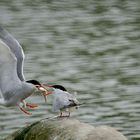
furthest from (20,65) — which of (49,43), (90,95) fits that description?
(49,43)

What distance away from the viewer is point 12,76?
921 centimetres

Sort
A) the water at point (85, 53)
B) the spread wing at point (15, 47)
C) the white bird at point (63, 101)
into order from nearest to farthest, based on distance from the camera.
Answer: the white bird at point (63, 101) → the spread wing at point (15, 47) → the water at point (85, 53)

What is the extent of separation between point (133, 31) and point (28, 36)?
2.82 meters

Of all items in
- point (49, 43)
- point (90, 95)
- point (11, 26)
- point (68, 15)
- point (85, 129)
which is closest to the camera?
point (85, 129)

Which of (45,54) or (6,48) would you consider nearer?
(6,48)

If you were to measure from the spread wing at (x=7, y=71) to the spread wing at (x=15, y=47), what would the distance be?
0.15 m

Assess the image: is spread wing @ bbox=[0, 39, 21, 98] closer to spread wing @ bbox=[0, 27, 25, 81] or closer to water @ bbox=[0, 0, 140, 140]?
spread wing @ bbox=[0, 27, 25, 81]

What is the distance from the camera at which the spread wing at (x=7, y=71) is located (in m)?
9.05

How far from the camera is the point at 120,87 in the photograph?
1435 cm

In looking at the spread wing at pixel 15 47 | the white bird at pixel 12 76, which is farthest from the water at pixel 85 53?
the spread wing at pixel 15 47

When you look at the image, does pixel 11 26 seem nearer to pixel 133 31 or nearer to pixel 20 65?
pixel 133 31

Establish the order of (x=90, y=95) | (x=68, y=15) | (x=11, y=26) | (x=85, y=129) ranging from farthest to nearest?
(x=68, y=15), (x=11, y=26), (x=90, y=95), (x=85, y=129)

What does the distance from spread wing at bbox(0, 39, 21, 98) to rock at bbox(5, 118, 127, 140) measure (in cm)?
59

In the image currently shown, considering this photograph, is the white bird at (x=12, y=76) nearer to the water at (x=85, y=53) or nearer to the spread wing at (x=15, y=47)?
the spread wing at (x=15, y=47)
